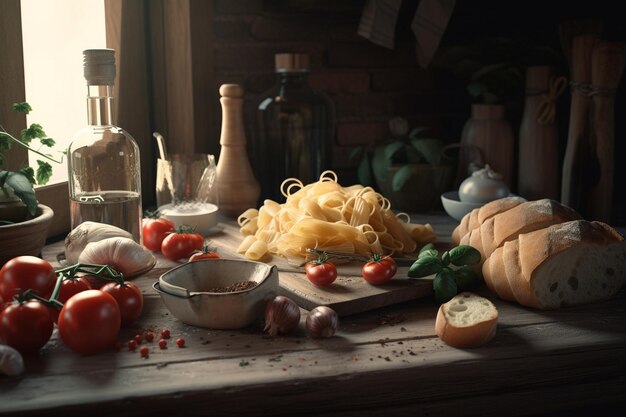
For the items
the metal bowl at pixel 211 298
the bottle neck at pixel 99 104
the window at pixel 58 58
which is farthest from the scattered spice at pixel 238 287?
the window at pixel 58 58

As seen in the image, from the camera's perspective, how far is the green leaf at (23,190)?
4.86 ft

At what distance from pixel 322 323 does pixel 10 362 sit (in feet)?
1.63

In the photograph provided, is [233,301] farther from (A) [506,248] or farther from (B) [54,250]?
(B) [54,250]

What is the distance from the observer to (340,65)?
2477mm

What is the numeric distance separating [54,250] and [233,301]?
0.77m

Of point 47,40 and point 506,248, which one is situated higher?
point 47,40

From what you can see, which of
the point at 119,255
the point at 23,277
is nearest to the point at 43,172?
the point at 119,255

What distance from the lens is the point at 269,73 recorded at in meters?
2.42

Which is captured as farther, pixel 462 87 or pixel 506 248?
pixel 462 87

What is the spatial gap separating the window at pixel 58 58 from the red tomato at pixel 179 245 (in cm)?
42

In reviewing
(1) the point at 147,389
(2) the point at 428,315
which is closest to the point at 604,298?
(2) the point at 428,315

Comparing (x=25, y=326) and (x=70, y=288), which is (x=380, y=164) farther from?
(x=25, y=326)

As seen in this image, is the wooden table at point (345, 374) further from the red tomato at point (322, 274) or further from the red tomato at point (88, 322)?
the red tomato at point (322, 274)

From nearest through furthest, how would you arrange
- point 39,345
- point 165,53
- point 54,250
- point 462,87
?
point 39,345 → point 54,250 → point 165,53 → point 462,87
